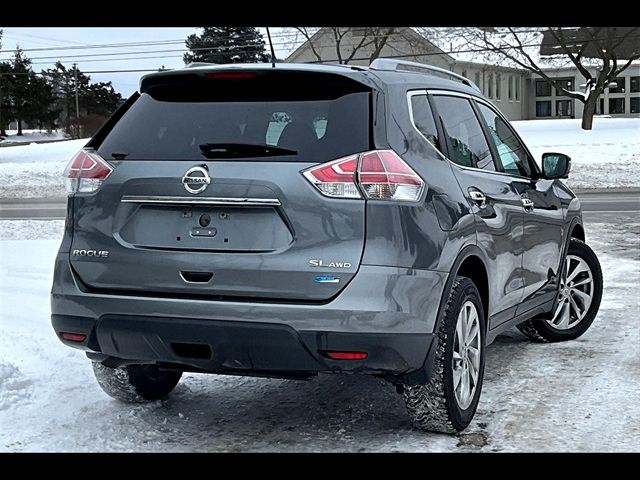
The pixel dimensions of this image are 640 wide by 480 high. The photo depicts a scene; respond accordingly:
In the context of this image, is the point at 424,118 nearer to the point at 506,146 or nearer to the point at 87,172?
the point at 506,146

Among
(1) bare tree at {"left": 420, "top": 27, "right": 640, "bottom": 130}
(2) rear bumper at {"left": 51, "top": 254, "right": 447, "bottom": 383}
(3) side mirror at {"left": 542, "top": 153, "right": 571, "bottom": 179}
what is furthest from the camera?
(1) bare tree at {"left": 420, "top": 27, "right": 640, "bottom": 130}

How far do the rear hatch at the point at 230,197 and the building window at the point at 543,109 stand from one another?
68.7 meters

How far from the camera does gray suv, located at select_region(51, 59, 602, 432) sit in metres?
3.85

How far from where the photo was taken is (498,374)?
5770 mm

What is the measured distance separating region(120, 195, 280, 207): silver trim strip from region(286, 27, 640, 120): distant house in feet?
156

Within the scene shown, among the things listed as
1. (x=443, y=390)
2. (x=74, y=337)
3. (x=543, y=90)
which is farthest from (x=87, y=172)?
(x=543, y=90)

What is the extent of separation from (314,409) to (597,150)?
91.4 ft

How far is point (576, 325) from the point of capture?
673 cm

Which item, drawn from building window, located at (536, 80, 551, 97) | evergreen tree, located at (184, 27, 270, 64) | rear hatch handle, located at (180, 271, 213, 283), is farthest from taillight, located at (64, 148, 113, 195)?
building window, located at (536, 80, 551, 97)

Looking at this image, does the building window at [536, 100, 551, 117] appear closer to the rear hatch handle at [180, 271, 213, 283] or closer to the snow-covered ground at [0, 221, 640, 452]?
the snow-covered ground at [0, 221, 640, 452]

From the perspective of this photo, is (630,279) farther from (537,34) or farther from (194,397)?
(537,34)

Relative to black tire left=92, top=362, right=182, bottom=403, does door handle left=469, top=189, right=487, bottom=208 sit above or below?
above

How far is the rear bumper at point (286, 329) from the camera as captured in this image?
382 cm

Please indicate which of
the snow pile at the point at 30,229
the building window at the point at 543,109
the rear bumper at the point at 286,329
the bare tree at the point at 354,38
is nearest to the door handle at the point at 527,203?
the rear bumper at the point at 286,329
